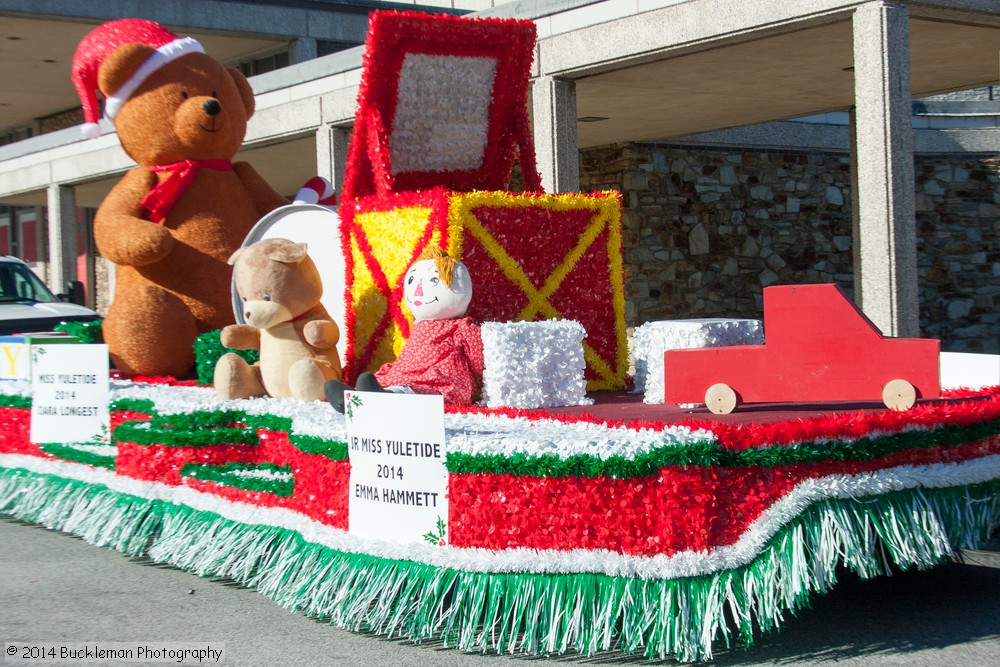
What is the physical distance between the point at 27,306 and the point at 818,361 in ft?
22.0

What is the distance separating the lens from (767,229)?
1484 centimetres

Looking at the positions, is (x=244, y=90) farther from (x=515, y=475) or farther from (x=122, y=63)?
(x=515, y=475)

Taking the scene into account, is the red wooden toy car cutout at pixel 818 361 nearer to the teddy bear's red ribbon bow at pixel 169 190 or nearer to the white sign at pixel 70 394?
the white sign at pixel 70 394

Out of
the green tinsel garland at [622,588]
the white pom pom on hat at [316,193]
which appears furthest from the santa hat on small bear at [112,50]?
the green tinsel garland at [622,588]

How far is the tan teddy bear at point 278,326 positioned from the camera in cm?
538

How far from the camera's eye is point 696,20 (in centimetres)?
884

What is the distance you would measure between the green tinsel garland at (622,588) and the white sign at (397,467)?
5.2 inches

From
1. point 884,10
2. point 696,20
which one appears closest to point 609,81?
point 696,20

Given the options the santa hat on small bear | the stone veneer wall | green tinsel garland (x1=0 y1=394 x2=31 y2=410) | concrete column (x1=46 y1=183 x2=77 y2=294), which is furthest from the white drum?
concrete column (x1=46 y1=183 x2=77 y2=294)

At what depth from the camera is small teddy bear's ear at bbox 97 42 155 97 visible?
6590 mm

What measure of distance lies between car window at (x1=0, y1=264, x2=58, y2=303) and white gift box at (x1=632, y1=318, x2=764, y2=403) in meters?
5.97

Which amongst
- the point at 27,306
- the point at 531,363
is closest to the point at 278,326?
the point at 531,363

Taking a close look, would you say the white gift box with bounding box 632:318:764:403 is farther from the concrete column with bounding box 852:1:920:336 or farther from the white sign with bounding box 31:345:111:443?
the concrete column with bounding box 852:1:920:336

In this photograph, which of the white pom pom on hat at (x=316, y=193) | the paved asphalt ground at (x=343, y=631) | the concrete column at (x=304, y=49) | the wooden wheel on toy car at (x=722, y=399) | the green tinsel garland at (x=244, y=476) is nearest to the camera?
the paved asphalt ground at (x=343, y=631)
